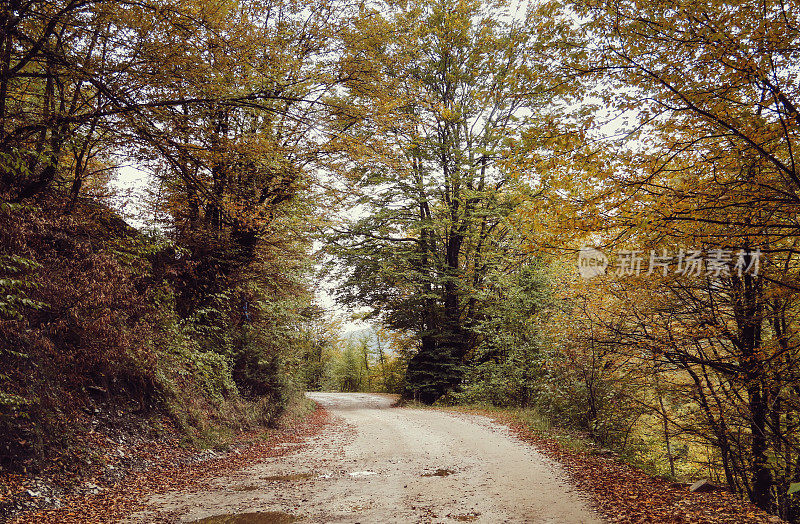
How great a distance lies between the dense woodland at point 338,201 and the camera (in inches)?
221

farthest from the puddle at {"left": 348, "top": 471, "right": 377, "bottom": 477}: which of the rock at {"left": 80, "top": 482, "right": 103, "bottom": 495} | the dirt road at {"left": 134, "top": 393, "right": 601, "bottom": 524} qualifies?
the rock at {"left": 80, "top": 482, "right": 103, "bottom": 495}

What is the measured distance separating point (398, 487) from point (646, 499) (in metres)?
3.40

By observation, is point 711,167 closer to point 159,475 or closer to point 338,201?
point 159,475

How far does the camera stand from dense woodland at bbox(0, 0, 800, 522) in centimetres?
561

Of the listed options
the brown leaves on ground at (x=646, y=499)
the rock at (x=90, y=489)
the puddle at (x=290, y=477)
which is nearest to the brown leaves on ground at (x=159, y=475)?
the rock at (x=90, y=489)

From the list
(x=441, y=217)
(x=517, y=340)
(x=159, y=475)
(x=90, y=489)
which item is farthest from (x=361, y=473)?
(x=441, y=217)

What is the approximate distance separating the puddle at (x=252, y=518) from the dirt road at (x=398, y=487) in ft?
0.04

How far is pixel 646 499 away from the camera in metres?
6.08

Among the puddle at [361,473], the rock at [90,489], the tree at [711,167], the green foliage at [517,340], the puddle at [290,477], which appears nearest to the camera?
the tree at [711,167]

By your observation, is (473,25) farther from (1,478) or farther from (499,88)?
(1,478)

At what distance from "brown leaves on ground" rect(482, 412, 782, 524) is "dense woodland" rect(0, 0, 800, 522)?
1.13 meters

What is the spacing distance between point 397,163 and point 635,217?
7328mm

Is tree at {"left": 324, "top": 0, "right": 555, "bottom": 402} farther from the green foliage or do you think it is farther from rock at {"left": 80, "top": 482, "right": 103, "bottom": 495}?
rock at {"left": 80, "top": 482, "right": 103, "bottom": 495}

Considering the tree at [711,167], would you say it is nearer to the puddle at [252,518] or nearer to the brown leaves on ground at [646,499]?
the brown leaves on ground at [646,499]
